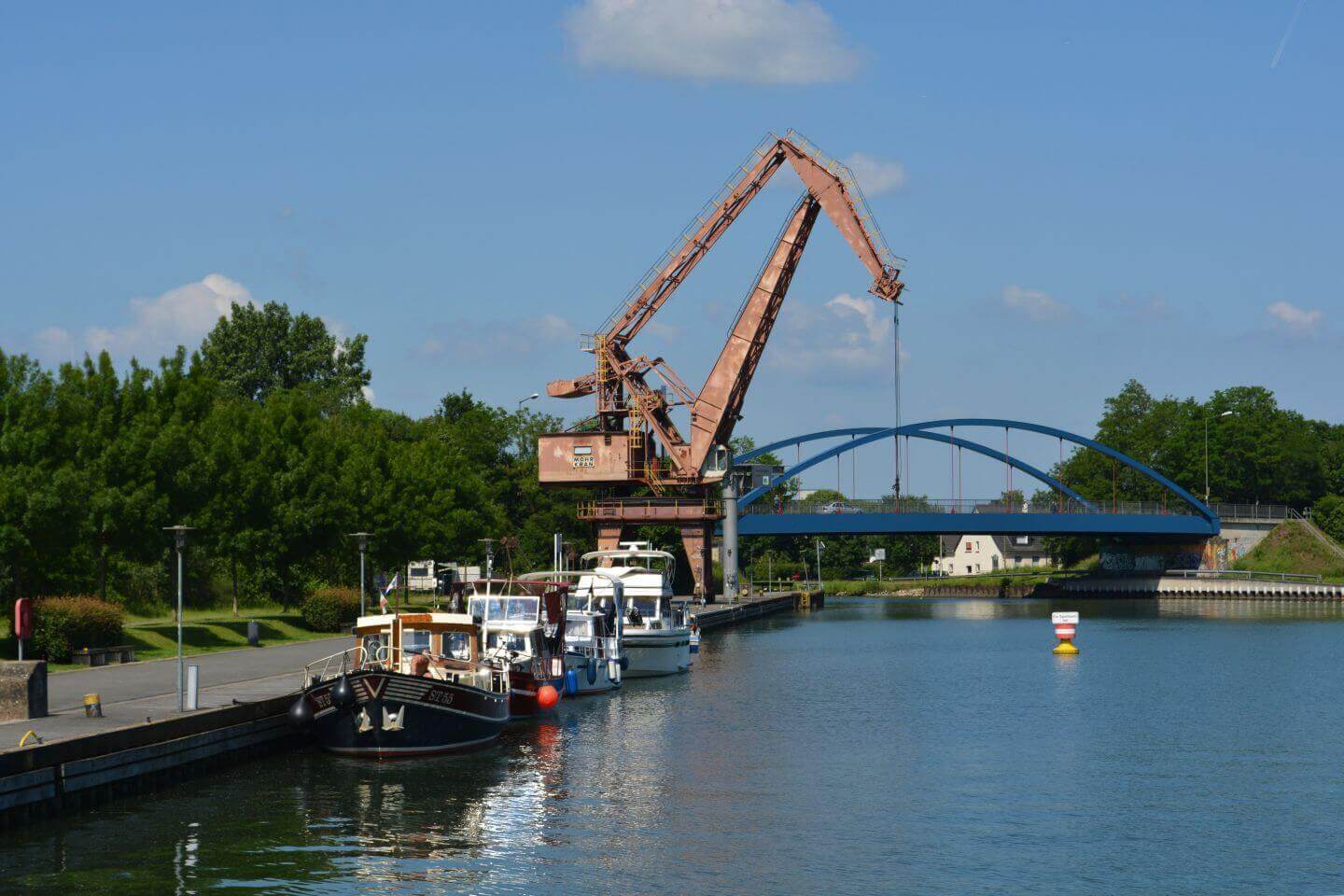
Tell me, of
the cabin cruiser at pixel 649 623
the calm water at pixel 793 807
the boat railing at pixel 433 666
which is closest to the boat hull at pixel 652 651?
the cabin cruiser at pixel 649 623

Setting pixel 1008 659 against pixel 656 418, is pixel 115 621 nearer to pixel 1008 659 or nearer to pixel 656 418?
pixel 1008 659

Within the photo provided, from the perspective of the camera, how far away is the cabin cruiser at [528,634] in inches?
1797

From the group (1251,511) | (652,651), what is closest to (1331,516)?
(1251,511)

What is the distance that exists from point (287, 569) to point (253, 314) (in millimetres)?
96927

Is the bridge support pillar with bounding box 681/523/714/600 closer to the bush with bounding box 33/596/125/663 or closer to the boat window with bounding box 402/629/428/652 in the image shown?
the bush with bounding box 33/596/125/663

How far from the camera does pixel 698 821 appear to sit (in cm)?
3161

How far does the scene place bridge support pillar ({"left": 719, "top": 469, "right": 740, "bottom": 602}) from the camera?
359 ft

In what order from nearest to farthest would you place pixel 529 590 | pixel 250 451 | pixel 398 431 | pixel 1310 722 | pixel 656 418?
pixel 1310 722, pixel 529 590, pixel 250 451, pixel 656 418, pixel 398 431

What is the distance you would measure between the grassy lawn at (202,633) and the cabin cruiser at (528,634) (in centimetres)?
1092

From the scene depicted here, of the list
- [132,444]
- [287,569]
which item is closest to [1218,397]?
[287,569]

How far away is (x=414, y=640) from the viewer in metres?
43.0

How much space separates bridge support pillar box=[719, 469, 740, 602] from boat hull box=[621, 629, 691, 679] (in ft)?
138

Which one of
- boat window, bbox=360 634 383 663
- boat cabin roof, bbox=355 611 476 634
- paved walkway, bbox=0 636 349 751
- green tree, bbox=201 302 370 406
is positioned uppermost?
green tree, bbox=201 302 370 406

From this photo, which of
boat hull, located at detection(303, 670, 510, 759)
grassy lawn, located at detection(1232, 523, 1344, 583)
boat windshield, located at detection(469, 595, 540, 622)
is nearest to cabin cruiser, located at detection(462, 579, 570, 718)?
boat windshield, located at detection(469, 595, 540, 622)
